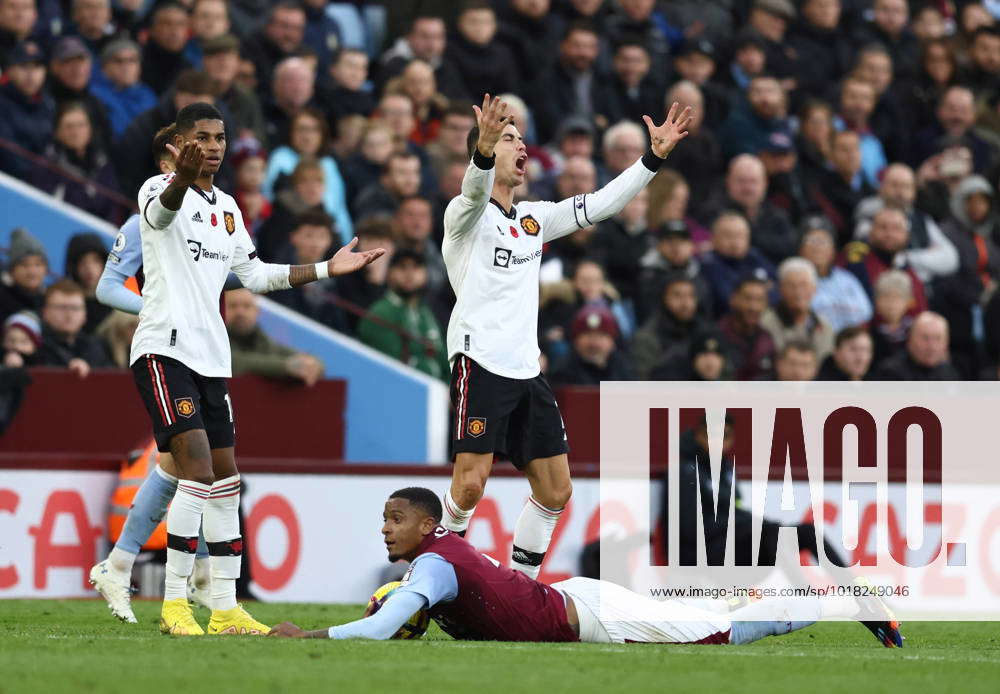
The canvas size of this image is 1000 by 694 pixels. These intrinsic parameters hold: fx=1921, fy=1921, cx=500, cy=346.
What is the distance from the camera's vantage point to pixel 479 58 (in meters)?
18.6

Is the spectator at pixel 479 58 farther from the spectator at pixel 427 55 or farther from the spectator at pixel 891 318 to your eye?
the spectator at pixel 891 318

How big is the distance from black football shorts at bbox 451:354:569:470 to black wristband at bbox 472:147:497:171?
1118 mm

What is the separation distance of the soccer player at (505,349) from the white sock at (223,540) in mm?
1243

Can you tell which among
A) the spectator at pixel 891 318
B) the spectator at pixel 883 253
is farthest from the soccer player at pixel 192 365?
the spectator at pixel 883 253

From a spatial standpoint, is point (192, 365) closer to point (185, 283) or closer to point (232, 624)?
point (185, 283)

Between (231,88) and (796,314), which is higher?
(231,88)

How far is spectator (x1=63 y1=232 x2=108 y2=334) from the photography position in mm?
14336

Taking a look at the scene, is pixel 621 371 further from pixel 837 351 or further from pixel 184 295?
pixel 184 295

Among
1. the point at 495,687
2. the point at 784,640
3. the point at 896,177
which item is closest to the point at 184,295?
the point at 495,687

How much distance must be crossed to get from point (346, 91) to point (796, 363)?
4802 mm

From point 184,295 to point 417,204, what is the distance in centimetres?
669

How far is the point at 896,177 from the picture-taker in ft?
62.8

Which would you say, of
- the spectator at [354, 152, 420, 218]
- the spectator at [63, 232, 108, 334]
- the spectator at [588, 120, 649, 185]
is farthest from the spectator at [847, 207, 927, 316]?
the spectator at [63, 232, 108, 334]

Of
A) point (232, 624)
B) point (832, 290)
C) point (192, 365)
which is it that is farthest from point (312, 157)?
point (232, 624)
